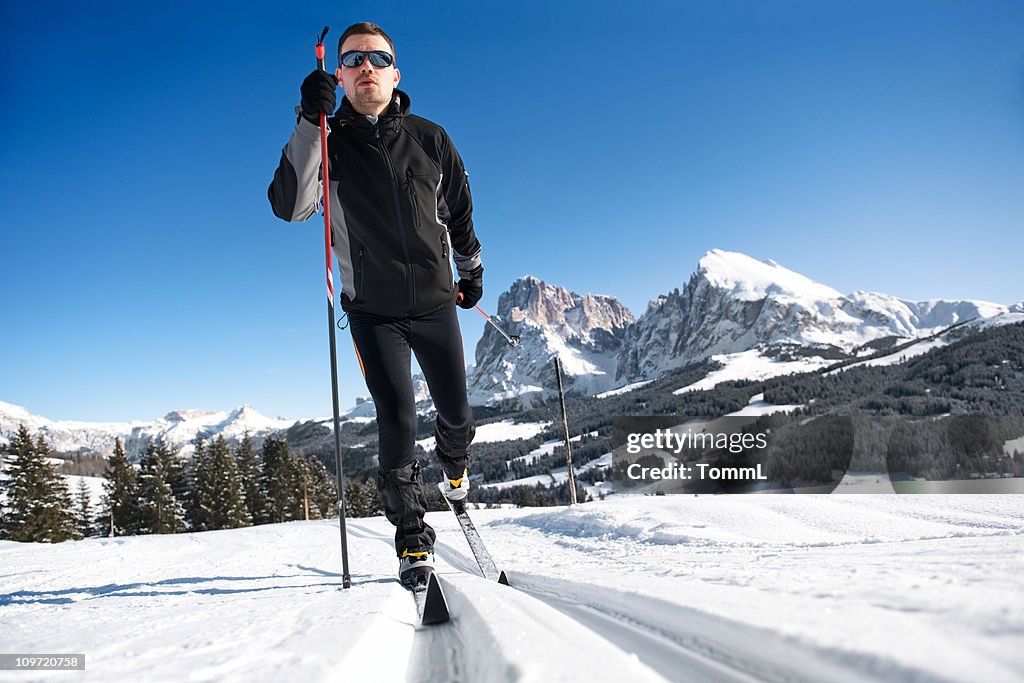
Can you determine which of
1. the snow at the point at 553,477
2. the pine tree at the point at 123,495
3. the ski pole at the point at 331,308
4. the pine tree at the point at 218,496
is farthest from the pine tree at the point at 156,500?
the snow at the point at 553,477

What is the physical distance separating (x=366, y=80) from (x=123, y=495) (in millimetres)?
33865

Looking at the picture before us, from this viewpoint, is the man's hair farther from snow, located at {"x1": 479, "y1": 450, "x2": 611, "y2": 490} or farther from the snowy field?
snow, located at {"x1": 479, "y1": 450, "x2": 611, "y2": 490}

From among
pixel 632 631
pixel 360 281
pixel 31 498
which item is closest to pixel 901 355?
pixel 360 281

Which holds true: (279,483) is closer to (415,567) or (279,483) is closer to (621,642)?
(415,567)

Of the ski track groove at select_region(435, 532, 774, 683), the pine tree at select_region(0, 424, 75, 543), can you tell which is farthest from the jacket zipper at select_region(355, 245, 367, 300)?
the pine tree at select_region(0, 424, 75, 543)

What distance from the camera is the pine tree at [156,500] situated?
91.6ft

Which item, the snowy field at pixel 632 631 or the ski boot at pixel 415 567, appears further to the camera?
the ski boot at pixel 415 567

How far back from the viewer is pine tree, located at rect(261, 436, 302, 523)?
31828mm

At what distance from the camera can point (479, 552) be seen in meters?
3.05

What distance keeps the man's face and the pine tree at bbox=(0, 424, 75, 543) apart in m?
29.2

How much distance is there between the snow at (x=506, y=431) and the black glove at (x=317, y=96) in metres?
130

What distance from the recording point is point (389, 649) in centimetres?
117

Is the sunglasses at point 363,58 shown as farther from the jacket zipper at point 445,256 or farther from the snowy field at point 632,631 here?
the snowy field at point 632,631

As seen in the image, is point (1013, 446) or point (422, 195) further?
point (1013, 446)
